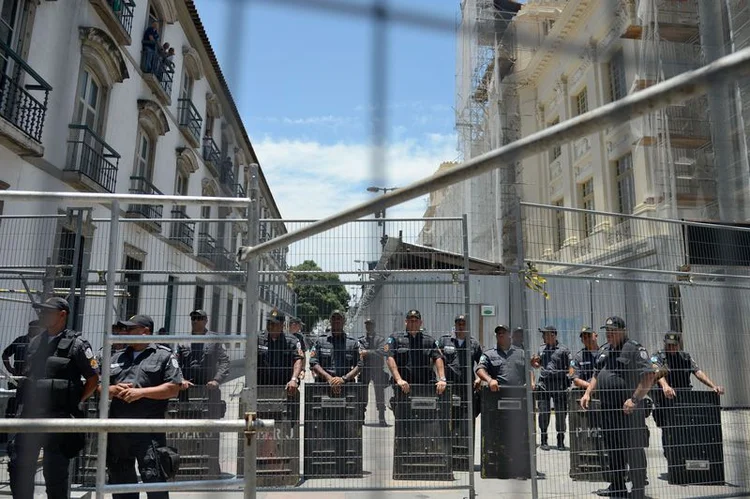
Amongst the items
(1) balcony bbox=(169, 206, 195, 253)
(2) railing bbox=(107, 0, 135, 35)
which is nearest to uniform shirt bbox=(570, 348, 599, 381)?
(1) balcony bbox=(169, 206, 195, 253)

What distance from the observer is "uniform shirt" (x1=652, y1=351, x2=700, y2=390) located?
4.93 metres

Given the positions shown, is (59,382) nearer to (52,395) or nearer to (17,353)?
(52,395)

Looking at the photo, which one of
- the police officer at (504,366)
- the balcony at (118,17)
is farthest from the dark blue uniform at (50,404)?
the balcony at (118,17)

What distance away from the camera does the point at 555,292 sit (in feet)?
15.8

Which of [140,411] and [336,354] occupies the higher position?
[336,354]

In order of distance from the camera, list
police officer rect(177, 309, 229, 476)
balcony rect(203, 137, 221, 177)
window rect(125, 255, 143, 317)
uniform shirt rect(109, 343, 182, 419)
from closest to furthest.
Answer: balcony rect(203, 137, 221, 177) → uniform shirt rect(109, 343, 182, 419) → police officer rect(177, 309, 229, 476) → window rect(125, 255, 143, 317)

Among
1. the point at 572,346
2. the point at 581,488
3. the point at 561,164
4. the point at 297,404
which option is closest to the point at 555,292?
the point at 572,346

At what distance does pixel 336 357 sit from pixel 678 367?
3.32m

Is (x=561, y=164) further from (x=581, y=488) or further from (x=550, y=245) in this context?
(x=581, y=488)

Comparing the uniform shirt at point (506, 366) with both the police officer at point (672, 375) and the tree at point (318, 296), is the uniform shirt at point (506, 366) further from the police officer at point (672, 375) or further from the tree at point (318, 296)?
the tree at point (318, 296)

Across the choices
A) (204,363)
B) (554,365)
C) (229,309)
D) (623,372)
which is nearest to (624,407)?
(623,372)

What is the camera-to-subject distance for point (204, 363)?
5.02 metres

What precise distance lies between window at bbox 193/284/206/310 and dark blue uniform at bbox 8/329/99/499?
3.87 feet

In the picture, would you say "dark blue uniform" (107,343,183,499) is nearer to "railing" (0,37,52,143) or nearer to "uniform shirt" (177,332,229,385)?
"uniform shirt" (177,332,229,385)
